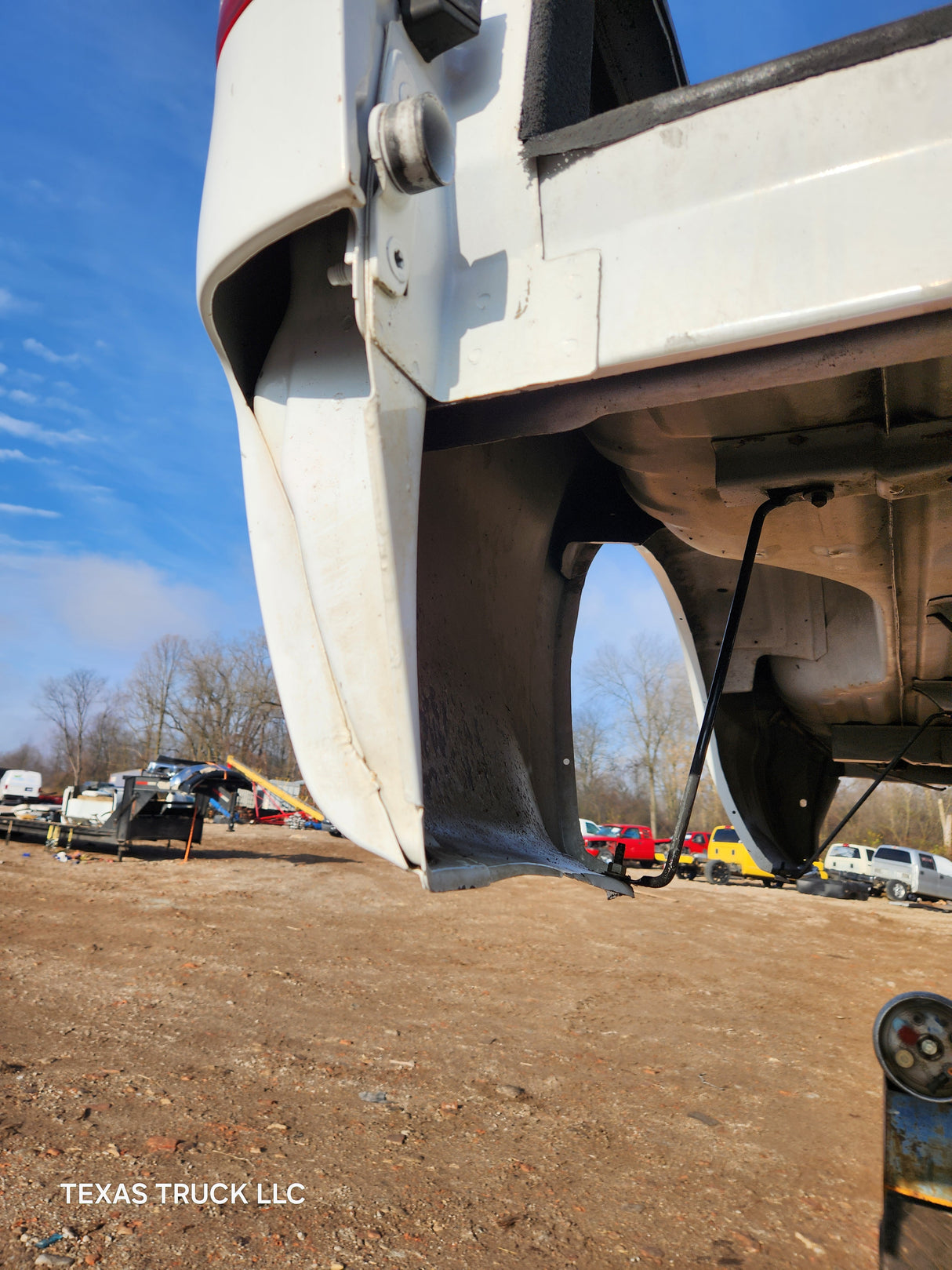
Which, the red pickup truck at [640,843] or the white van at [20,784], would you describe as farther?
the white van at [20,784]

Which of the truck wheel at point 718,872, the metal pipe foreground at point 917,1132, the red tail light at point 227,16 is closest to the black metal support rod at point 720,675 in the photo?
the metal pipe foreground at point 917,1132

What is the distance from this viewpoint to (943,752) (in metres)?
3.80

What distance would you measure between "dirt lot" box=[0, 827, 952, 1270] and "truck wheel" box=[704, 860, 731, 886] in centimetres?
894

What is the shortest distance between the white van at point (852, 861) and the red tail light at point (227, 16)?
17981mm

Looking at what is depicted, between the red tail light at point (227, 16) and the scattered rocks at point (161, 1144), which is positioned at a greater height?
the red tail light at point (227, 16)

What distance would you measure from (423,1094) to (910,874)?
1518 cm

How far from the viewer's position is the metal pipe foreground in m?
1.73

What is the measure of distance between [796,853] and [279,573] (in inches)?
128

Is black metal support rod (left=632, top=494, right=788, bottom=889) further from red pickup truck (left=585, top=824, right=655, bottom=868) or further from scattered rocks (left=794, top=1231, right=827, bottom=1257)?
red pickup truck (left=585, top=824, right=655, bottom=868)

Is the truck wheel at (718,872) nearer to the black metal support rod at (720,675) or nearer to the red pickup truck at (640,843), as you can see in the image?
the red pickup truck at (640,843)

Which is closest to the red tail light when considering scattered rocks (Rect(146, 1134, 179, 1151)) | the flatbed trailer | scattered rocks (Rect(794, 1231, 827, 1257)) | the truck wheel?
scattered rocks (Rect(146, 1134, 179, 1151))

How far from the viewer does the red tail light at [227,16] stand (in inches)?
50.5

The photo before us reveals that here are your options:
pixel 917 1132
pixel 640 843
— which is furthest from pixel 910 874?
pixel 917 1132

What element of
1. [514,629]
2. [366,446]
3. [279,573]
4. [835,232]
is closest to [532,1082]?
[514,629]
